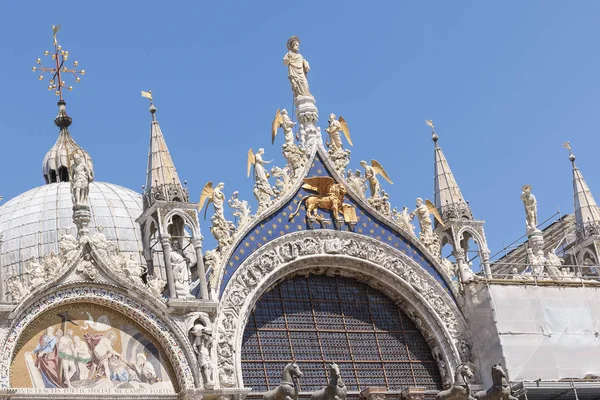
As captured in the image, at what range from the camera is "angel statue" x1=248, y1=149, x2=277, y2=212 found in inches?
1302

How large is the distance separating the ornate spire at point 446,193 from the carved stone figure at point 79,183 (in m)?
9.54

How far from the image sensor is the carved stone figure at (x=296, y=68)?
35.5 metres

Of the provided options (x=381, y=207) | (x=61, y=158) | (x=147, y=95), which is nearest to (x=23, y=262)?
(x=61, y=158)

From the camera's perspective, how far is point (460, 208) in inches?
1398

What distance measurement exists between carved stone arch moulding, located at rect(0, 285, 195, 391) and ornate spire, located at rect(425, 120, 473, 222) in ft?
28.1

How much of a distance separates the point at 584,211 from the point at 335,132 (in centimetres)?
810

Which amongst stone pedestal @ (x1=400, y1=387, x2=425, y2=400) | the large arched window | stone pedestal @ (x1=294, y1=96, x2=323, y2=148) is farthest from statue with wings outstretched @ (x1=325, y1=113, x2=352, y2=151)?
stone pedestal @ (x1=400, y1=387, x2=425, y2=400)

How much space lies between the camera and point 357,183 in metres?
34.5

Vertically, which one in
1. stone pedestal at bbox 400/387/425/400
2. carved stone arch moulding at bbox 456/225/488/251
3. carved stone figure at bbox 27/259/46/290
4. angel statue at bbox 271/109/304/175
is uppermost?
angel statue at bbox 271/109/304/175

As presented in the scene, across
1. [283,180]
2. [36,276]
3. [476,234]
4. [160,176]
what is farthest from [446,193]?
[36,276]

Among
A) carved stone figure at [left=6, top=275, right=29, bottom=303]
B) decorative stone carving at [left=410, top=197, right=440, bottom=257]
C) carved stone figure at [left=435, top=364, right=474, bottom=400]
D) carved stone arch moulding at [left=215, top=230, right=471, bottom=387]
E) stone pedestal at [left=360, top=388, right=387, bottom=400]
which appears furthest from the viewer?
decorative stone carving at [left=410, top=197, right=440, bottom=257]

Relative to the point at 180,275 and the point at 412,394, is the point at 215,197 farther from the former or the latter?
the point at 412,394

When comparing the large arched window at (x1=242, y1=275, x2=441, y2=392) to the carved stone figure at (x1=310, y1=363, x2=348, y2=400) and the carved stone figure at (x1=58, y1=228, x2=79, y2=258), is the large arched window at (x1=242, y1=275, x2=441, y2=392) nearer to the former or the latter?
the carved stone figure at (x1=310, y1=363, x2=348, y2=400)

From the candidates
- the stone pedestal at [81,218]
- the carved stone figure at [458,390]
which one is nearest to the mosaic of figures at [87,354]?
the stone pedestal at [81,218]
